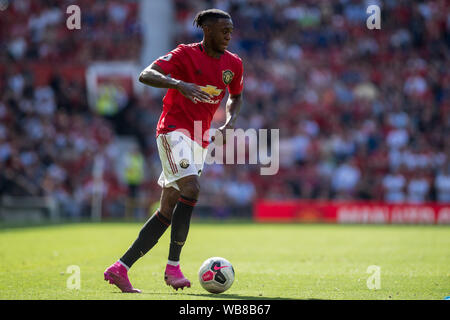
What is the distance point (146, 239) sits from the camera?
711cm

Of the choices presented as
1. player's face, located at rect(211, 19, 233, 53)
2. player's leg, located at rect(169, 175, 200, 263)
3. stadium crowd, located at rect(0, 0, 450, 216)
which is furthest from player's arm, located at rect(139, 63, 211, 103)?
stadium crowd, located at rect(0, 0, 450, 216)

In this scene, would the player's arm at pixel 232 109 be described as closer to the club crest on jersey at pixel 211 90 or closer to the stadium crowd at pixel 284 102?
the club crest on jersey at pixel 211 90

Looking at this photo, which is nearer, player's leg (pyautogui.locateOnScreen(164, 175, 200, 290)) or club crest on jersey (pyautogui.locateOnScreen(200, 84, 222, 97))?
player's leg (pyautogui.locateOnScreen(164, 175, 200, 290))

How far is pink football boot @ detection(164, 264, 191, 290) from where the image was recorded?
269 inches

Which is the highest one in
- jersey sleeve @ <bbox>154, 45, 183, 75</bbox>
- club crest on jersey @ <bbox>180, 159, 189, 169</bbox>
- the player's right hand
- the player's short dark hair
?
the player's short dark hair

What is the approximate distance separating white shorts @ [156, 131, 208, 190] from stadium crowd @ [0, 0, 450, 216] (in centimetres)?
1485

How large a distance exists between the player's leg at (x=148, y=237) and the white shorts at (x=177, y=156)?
0.50ft

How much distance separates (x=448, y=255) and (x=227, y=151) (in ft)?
44.8

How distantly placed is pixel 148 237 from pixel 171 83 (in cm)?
164

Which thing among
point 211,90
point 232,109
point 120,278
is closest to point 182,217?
point 120,278

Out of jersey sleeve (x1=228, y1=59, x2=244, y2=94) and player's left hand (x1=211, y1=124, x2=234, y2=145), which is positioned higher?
jersey sleeve (x1=228, y1=59, x2=244, y2=94)

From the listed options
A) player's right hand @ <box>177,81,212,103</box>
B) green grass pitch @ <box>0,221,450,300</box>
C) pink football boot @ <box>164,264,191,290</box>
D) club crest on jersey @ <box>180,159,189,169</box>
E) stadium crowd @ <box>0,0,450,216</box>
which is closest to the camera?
player's right hand @ <box>177,81,212,103</box>

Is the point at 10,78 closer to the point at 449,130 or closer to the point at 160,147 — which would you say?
the point at 449,130

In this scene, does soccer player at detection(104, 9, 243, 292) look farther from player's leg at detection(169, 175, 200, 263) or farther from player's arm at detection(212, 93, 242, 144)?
player's arm at detection(212, 93, 242, 144)
